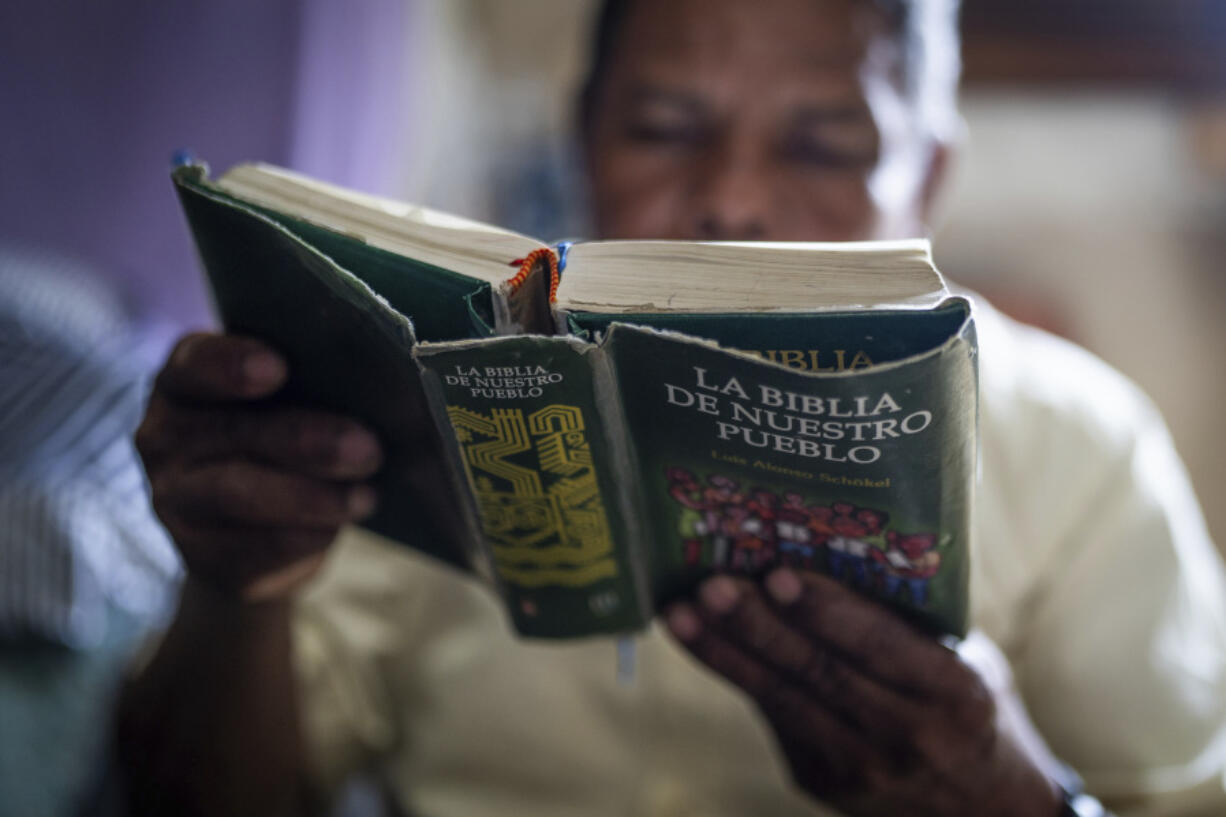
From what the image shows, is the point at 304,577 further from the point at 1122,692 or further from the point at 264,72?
the point at 264,72

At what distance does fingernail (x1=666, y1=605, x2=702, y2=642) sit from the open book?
1.2 inches

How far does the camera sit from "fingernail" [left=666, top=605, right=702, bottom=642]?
1.66 ft

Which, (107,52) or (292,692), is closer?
(292,692)

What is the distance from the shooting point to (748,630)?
19.2 inches

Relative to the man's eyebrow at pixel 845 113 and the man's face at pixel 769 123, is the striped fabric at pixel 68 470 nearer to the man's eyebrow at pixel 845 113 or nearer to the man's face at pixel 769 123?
the man's face at pixel 769 123

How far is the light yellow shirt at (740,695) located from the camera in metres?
0.67

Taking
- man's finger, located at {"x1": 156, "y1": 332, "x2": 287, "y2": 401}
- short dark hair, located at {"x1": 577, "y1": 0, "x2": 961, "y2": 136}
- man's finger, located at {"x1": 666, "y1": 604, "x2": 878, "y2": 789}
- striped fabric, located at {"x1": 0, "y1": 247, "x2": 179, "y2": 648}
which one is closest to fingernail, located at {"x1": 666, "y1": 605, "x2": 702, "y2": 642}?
man's finger, located at {"x1": 666, "y1": 604, "x2": 878, "y2": 789}

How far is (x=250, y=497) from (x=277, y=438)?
39mm

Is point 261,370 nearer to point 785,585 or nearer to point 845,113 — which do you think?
point 785,585

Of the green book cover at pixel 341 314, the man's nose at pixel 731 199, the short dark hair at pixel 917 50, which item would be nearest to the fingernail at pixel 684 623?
the green book cover at pixel 341 314

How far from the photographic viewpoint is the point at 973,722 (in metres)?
0.50

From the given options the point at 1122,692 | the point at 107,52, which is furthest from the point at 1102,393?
the point at 107,52

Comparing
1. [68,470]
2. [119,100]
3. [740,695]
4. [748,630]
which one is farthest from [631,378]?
[119,100]

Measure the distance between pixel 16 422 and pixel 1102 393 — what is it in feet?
4.30
